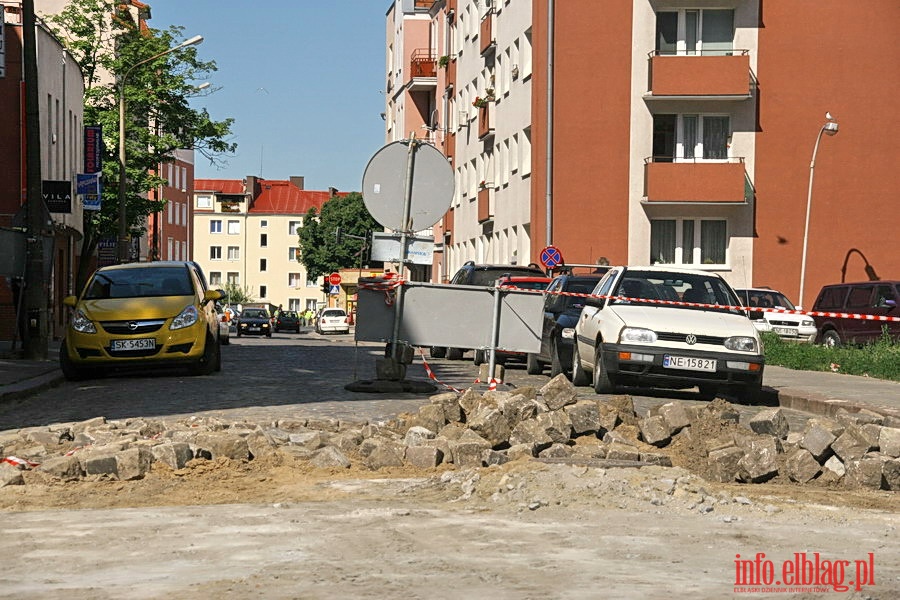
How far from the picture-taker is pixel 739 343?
16766mm

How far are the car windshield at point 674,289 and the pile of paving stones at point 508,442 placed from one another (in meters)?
5.99

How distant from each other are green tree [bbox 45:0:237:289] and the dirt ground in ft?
152

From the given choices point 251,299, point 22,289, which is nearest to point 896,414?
point 22,289

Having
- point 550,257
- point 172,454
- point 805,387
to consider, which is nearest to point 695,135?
point 550,257

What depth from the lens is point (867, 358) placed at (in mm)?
23422

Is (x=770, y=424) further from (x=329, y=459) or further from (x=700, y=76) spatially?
(x=700, y=76)

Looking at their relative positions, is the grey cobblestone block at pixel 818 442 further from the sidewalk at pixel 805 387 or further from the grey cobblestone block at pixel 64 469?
the grey cobblestone block at pixel 64 469

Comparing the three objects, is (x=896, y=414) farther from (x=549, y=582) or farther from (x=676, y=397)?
(x=549, y=582)

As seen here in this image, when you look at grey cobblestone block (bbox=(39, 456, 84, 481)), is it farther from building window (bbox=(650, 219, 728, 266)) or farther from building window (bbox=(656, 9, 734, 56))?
building window (bbox=(656, 9, 734, 56))

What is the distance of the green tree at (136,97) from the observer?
5506cm

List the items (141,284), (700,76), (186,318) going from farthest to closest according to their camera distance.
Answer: (700,76) → (141,284) → (186,318)

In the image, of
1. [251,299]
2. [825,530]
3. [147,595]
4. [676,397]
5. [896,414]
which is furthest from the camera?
[251,299]

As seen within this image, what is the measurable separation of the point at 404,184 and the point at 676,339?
3584 mm

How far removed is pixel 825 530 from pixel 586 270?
3883 centimetres
